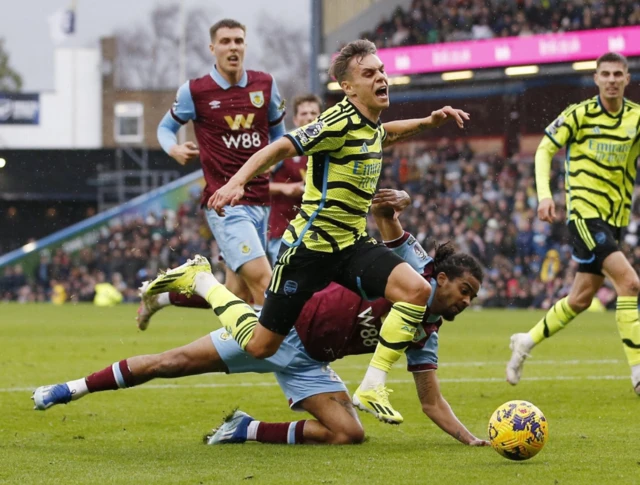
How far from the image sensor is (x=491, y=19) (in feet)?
87.0

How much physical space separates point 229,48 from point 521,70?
18.4 metres

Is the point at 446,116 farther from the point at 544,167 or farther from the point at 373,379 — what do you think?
the point at 544,167

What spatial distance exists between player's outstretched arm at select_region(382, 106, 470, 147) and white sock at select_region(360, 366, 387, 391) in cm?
143

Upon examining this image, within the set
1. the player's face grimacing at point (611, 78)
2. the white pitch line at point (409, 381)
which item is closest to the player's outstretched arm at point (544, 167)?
the player's face grimacing at point (611, 78)

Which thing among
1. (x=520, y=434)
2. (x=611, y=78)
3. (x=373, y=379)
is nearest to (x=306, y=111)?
(x=611, y=78)

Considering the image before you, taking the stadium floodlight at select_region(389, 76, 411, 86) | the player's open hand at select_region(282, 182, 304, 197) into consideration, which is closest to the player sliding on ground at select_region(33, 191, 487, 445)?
the player's open hand at select_region(282, 182, 304, 197)

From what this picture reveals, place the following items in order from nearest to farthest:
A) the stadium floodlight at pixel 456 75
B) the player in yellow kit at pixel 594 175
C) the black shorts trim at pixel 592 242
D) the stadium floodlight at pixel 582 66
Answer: the black shorts trim at pixel 592 242 < the player in yellow kit at pixel 594 175 < the stadium floodlight at pixel 582 66 < the stadium floodlight at pixel 456 75

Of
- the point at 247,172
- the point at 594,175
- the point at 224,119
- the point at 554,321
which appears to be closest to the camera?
the point at 247,172

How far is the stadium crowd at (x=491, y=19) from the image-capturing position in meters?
25.1

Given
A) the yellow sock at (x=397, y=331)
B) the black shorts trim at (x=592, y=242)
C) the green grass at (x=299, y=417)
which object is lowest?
the green grass at (x=299, y=417)

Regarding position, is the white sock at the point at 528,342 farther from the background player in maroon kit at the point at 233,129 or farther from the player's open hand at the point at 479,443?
the player's open hand at the point at 479,443

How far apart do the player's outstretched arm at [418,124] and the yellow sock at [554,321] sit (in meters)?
2.73

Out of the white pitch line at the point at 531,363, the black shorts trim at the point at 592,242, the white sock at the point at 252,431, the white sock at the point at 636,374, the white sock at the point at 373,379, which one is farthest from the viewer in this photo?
the white pitch line at the point at 531,363

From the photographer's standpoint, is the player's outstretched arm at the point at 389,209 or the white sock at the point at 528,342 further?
the white sock at the point at 528,342
